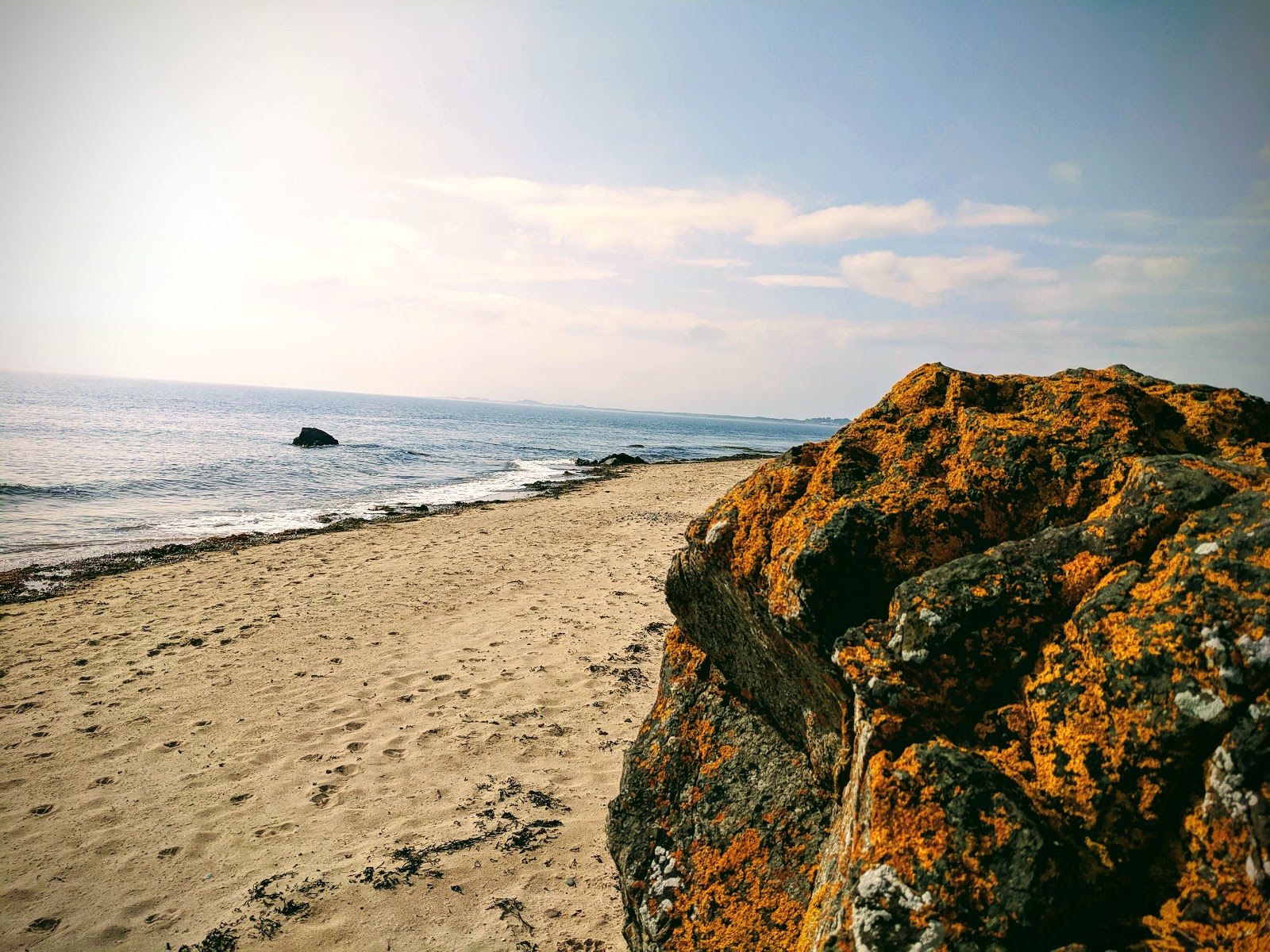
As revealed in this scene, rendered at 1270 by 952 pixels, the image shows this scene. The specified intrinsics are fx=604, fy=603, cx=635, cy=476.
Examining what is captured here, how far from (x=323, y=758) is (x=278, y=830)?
3.50 ft

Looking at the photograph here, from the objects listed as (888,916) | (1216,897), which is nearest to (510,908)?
(888,916)

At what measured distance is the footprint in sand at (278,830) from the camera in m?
5.17

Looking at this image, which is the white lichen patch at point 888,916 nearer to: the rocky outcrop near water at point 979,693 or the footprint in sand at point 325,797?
the rocky outcrop near water at point 979,693

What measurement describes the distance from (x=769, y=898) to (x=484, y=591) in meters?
9.41

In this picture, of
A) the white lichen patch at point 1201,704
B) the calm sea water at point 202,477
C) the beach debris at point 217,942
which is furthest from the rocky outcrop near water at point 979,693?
the calm sea water at point 202,477

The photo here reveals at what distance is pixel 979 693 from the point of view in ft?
8.05

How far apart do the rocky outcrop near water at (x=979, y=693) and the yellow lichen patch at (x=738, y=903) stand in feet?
0.04

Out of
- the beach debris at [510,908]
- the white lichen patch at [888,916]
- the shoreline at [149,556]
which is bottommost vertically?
the shoreline at [149,556]

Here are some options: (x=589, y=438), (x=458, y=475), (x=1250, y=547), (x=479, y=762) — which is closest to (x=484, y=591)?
(x=479, y=762)

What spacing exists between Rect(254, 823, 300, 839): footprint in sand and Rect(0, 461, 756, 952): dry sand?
3 cm

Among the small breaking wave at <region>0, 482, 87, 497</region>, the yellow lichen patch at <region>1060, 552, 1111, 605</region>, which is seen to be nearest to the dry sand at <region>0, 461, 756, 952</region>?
the yellow lichen patch at <region>1060, 552, 1111, 605</region>

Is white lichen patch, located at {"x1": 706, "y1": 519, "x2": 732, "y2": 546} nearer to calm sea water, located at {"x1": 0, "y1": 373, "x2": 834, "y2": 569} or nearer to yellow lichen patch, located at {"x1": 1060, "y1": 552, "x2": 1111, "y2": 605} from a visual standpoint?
yellow lichen patch, located at {"x1": 1060, "y1": 552, "x2": 1111, "y2": 605}

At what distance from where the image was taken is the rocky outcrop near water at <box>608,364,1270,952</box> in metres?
1.91

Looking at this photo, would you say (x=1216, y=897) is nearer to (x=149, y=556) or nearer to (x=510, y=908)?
(x=510, y=908)
